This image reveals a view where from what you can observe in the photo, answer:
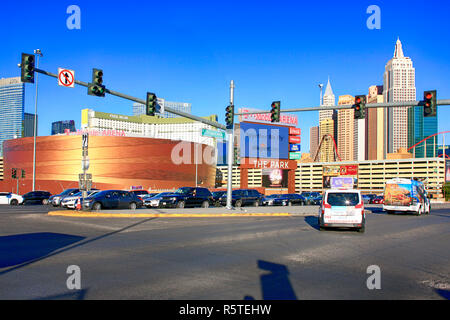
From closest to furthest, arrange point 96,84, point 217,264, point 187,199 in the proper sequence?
point 217,264
point 96,84
point 187,199

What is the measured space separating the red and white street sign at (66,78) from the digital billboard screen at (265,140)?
48.0 meters

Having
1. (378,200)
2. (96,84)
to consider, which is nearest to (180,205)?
(96,84)

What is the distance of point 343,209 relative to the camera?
642 inches

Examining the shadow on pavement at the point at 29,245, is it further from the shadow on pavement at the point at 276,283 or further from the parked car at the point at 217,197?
the parked car at the point at 217,197

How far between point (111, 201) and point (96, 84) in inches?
395

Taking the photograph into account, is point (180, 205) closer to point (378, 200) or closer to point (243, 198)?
point (243, 198)

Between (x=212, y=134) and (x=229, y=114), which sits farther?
(x=212, y=134)

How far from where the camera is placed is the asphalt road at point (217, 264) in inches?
276

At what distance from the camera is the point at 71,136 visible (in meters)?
78.9

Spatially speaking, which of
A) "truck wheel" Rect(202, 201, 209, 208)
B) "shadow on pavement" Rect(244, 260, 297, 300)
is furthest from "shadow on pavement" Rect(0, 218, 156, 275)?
"truck wheel" Rect(202, 201, 209, 208)

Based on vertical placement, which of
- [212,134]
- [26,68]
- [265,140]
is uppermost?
[265,140]

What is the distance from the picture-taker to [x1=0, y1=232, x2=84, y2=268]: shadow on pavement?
9.80 metres
